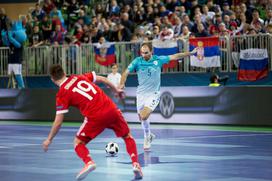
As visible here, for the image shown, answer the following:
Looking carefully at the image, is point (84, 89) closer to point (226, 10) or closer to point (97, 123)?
point (97, 123)

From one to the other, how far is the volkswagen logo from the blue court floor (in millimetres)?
2441

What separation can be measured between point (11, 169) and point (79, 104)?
2.60m

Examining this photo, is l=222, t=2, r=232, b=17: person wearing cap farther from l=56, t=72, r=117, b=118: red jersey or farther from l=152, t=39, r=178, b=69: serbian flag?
l=56, t=72, r=117, b=118: red jersey

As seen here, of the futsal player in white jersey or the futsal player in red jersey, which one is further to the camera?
the futsal player in white jersey

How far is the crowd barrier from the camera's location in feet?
86.5

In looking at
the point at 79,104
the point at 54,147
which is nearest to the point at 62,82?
the point at 79,104

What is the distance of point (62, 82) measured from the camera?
12.3 meters

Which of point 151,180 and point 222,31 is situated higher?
point 222,31

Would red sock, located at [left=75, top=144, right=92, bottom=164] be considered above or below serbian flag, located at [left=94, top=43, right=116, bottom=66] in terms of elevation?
below

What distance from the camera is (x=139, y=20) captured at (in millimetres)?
31375

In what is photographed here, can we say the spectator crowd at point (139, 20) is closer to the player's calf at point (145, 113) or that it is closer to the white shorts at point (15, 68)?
the white shorts at point (15, 68)

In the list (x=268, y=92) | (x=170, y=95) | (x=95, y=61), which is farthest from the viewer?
(x=95, y=61)

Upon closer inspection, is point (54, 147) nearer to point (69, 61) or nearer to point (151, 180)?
point (151, 180)

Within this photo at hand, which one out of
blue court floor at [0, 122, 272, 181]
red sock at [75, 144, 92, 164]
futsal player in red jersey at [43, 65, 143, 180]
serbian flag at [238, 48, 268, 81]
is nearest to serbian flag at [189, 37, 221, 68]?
serbian flag at [238, 48, 268, 81]
